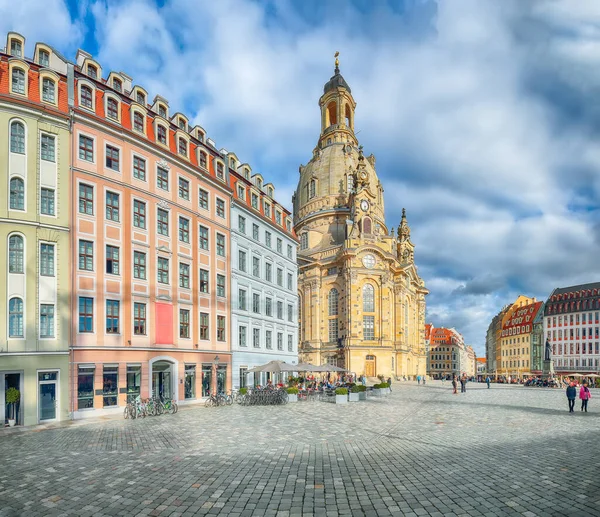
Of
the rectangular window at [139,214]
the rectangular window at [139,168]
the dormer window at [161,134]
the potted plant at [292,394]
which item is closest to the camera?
the rectangular window at [139,214]

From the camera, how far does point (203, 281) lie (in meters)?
37.1

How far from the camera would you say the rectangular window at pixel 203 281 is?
36.8 m

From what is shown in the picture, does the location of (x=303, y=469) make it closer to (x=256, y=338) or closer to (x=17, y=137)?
(x=17, y=137)

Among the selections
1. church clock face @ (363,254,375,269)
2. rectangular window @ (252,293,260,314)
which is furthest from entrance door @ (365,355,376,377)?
rectangular window @ (252,293,260,314)

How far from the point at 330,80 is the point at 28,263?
105 meters

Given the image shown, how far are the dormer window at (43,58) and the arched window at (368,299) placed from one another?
66.2 m

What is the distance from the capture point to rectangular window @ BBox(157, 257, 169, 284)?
108 feet

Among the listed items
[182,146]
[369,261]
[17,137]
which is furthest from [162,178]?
[369,261]

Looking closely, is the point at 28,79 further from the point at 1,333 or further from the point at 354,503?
the point at 354,503

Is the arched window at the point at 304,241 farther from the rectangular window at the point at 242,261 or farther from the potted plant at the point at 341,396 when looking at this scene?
the potted plant at the point at 341,396

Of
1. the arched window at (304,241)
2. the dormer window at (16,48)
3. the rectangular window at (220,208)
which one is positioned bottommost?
the rectangular window at (220,208)

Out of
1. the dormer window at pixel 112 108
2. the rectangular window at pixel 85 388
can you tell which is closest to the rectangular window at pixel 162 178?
the dormer window at pixel 112 108

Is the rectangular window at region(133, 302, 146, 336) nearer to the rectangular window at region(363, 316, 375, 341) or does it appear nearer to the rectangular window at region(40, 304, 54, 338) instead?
the rectangular window at region(40, 304, 54, 338)

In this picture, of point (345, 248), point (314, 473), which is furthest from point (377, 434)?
point (345, 248)
